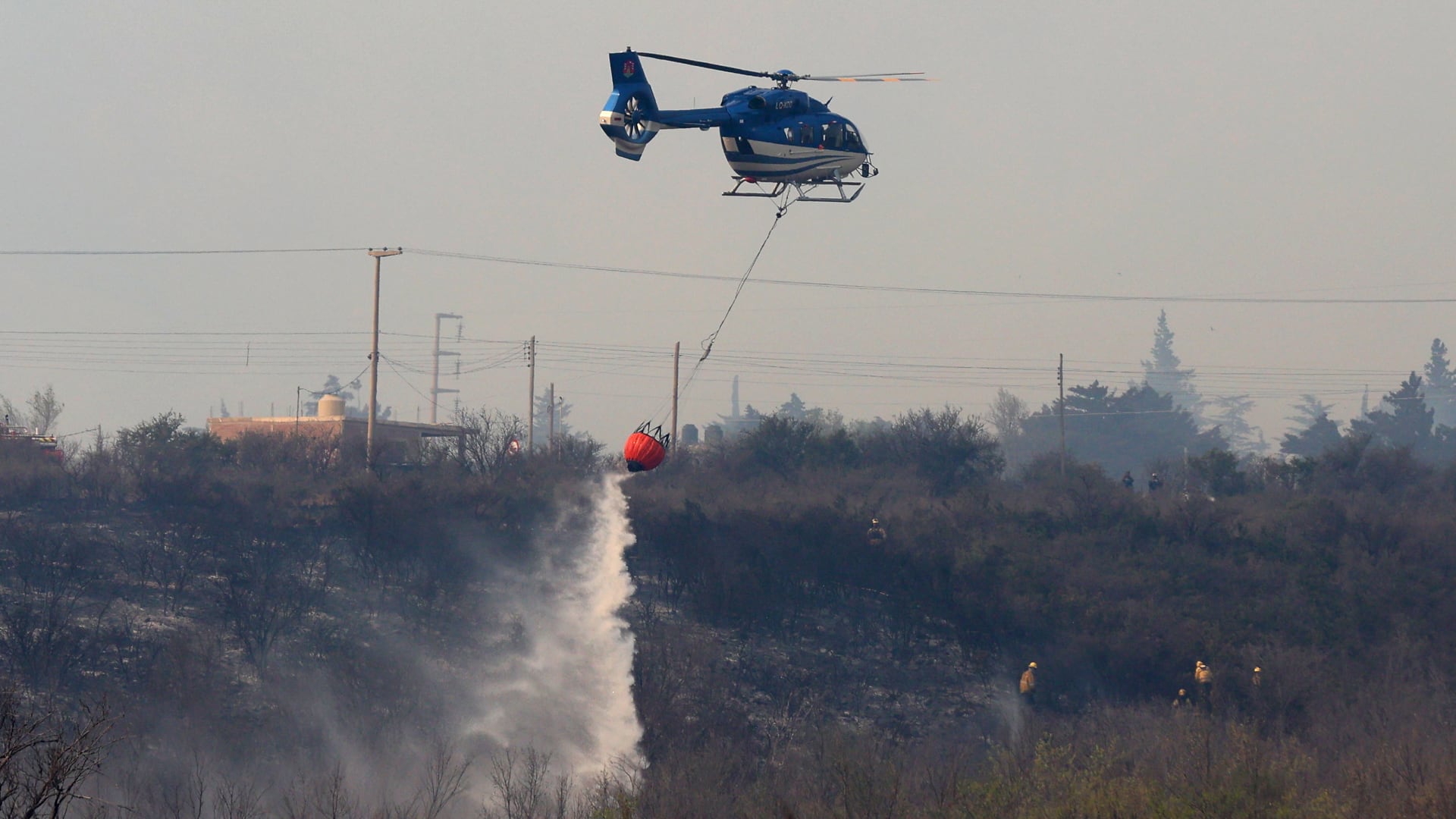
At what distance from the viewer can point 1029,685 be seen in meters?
76.1

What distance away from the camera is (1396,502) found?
103312 mm

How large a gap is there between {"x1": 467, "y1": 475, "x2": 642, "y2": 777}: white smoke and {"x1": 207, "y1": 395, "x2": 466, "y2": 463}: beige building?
1300cm

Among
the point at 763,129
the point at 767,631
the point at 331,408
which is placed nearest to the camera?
the point at 763,129

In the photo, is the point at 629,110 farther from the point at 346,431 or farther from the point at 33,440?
the point at 33,440

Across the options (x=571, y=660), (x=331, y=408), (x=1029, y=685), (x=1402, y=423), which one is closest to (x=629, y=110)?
(x=571, y=660)

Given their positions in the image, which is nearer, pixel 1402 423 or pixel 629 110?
pixel 629 110

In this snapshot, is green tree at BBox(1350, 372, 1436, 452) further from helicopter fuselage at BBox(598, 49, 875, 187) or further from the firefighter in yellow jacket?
helicopter fuselage at BBox(598, 49, 875, 187)

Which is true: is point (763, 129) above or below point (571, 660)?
above

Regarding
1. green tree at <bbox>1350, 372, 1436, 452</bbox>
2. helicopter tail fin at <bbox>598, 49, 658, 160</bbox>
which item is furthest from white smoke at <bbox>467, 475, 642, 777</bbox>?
green tree at <bbox>1350, 372, 1436, 452</bbox>

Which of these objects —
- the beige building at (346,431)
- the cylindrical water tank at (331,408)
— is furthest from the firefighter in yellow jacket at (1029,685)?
the cylindrical water tank at (331,408)

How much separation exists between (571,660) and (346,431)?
27.9 m

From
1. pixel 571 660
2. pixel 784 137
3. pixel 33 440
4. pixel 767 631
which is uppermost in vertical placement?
pixel 784 137

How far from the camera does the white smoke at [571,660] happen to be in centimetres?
6981

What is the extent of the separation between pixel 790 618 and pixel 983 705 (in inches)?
486
